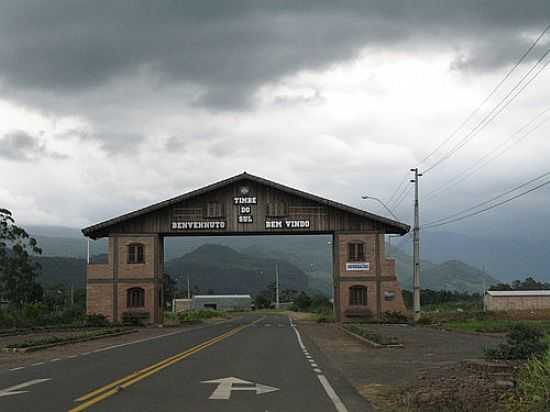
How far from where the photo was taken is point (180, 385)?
16438 mm

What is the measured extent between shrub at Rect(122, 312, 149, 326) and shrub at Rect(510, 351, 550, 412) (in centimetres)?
5109

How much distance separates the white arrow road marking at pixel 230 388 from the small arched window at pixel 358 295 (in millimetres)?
45025

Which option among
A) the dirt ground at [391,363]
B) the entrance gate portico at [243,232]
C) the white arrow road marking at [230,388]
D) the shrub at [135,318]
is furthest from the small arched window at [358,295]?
the white arrow road marking at [230,388]

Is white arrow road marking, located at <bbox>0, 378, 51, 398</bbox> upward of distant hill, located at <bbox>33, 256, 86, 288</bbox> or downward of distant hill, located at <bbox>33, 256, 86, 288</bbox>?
downward

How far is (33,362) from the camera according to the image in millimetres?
23531

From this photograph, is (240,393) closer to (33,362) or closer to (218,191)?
(33,362)

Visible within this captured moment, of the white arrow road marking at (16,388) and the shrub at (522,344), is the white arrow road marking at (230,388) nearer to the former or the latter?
the white arrow road marking at (16,388)

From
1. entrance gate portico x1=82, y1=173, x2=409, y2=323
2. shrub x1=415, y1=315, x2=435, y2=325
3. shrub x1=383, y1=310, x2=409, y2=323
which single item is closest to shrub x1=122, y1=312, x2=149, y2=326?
entrance gate portico x1=82, y1=173, x2=409, y2=323

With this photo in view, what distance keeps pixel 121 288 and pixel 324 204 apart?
16667 mm

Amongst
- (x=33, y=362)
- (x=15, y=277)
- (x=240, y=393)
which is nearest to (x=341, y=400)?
(x=240, y=393)

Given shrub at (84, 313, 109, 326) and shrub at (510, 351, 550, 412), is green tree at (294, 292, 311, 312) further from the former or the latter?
shrub at (510, 351, 550, 412)

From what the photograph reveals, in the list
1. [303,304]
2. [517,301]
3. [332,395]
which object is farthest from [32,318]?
[303,304]

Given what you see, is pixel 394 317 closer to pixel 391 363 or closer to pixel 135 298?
pixel 135 298

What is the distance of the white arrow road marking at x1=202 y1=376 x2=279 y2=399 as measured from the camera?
14.9 metres
